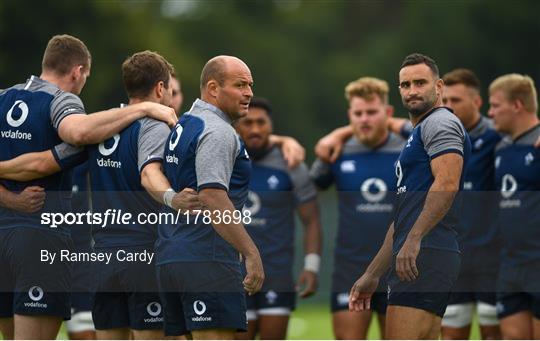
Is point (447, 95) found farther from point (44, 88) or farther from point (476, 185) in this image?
point (44, 88)

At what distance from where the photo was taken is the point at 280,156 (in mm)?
12977

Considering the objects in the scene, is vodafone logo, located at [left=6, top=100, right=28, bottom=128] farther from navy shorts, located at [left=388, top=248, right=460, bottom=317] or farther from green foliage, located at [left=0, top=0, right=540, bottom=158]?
green foliage, located at [left=0, top=0, right=540, bottom=158]

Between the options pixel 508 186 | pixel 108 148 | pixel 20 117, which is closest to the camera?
pixel 108 148

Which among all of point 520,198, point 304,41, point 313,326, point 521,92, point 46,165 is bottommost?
point 313,326

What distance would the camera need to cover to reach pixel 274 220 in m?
12.9

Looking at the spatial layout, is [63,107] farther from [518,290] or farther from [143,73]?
[518,290]

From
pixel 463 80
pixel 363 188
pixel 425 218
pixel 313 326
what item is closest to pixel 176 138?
pixel 425 218

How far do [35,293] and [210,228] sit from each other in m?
1.67

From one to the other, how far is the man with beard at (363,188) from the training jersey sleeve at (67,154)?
382 cm

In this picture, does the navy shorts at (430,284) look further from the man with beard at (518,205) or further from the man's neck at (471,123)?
the man's neck at (471,123)

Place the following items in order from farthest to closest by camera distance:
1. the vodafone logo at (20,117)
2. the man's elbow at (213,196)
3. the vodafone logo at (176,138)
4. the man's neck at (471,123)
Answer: the man's neck at (471,123) < the vodafone logo at (20,117) < the vodafone logo at (176,138) < the man's elbow at (213,196)

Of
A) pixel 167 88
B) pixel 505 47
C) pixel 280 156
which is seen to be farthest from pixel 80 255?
pixel 505 47

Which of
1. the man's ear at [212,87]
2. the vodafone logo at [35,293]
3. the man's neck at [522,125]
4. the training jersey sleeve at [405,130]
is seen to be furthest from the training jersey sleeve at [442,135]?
the training jersey sleeve at [405,130]

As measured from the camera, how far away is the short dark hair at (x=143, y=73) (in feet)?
30.8
